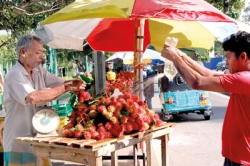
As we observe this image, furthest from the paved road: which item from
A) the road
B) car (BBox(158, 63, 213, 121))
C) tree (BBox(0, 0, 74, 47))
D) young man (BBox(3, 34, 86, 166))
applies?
tree (BBox(0, 0, 74, 47))

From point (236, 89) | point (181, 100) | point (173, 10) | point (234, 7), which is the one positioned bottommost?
point (181, 100)

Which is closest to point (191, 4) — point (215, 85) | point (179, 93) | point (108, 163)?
point (215, 85)

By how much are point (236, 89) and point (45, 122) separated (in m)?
1.65

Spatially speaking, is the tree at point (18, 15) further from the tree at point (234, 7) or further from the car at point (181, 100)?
the tree at point (234, 7)

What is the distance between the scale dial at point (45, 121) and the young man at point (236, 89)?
1.20 m

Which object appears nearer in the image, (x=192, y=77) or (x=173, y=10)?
(x=192, y=77)

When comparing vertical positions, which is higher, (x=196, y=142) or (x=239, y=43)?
(x=239, y=43)

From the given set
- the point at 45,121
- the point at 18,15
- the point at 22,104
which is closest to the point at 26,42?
the point at 22,104

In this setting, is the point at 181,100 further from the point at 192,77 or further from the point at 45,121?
the point at 192,77

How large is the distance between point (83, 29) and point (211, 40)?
6.65 ft

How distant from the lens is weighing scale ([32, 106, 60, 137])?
2859mm

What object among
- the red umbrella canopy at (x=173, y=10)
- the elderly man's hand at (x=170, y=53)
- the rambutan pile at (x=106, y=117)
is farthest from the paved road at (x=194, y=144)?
the elderly man's hand at (x=170, y=53)

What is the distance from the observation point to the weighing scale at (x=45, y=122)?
2.86 m

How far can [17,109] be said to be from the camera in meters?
2.98
